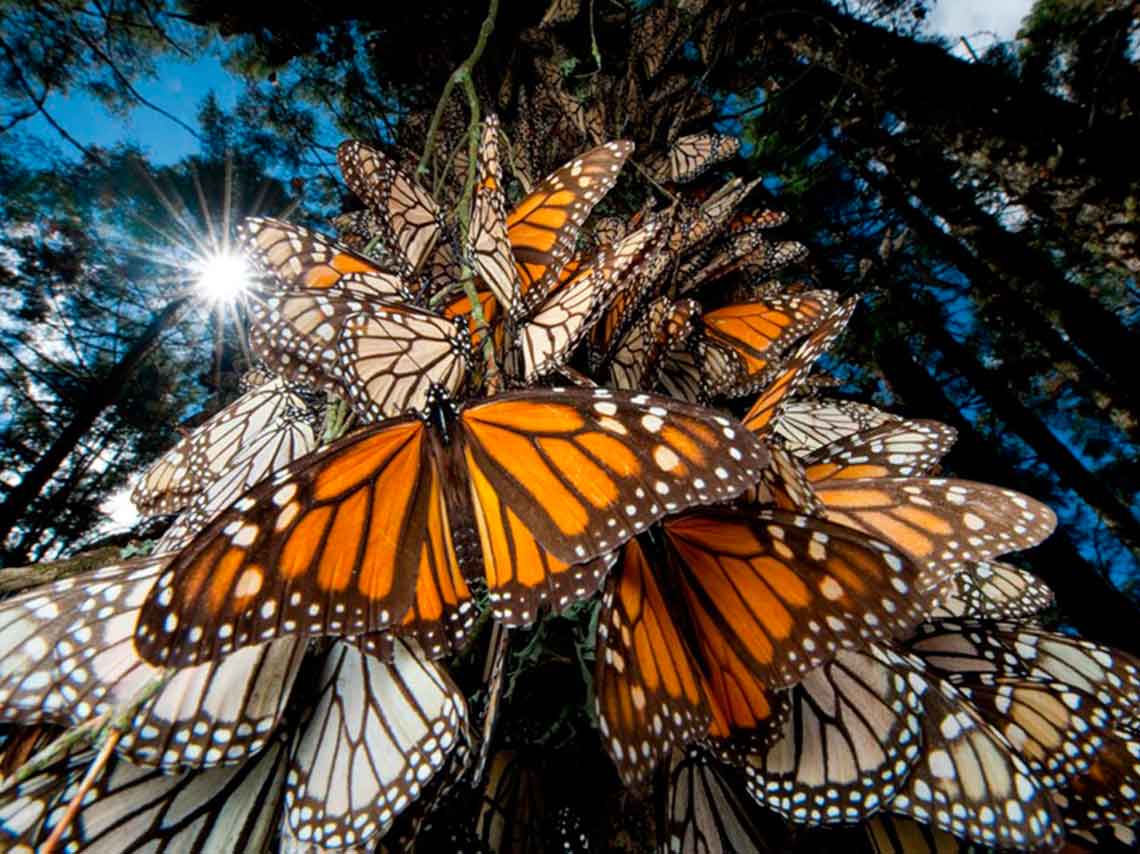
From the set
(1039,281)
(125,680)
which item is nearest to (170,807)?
(125,680)

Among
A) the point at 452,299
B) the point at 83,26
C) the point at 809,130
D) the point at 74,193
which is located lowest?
the point at 452,299

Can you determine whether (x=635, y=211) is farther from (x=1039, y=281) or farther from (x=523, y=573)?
(x=1039, y=281)

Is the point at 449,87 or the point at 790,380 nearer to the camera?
the point at 790,380

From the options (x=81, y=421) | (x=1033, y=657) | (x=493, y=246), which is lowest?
(x=1033, y=657)

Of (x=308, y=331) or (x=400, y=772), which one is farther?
(x=308, y=331)

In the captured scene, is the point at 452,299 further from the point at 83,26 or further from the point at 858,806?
the point at 83,26

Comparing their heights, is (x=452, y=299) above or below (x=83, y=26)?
below

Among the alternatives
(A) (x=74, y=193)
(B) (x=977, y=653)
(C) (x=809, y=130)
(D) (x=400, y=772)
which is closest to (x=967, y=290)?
(C) (x=809, y=130)

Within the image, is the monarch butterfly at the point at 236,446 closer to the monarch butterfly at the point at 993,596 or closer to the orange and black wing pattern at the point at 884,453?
the orange and black wing pattern at the point at 884,453
